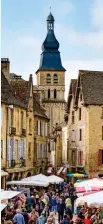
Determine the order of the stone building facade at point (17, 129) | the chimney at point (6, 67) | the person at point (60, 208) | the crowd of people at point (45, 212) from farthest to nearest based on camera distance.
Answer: the chimney at point (6, 67) < the stone building facade at point (17, 129) < the person at point (60, 208) < the crowd of people at point (45, 212)

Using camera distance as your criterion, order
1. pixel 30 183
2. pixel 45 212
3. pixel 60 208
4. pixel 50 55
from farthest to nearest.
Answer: pixel 50 55 < pixel 30 183 < pixel 60 208 < pixel 45 212

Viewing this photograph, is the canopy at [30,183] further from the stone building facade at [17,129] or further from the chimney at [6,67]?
the chimney at [6,67]

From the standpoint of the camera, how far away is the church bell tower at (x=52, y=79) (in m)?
145

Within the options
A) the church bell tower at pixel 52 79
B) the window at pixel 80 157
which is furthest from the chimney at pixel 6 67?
the church bell tower at pixel 52 79

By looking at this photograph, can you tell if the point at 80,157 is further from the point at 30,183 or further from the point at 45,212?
the point at 45,212

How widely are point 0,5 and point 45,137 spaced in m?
49.3

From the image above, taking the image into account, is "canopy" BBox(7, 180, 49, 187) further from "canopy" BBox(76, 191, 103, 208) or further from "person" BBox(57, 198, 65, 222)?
"canopy" BBox(76, 191, 103, 208)

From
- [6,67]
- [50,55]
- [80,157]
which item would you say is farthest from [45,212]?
[50,55]

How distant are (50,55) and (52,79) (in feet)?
20.9

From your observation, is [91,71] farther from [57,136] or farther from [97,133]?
[57,136]

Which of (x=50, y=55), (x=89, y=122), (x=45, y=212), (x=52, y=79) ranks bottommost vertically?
(x=45, y=212)

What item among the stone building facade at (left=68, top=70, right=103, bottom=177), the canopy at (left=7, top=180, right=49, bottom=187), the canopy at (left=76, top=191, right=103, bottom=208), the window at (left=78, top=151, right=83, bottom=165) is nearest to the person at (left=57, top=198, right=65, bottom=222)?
the canopy at (left=7, top=180, right=49, bottom=187)

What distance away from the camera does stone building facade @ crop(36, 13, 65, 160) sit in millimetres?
145000

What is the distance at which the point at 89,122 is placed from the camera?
2135 inches
